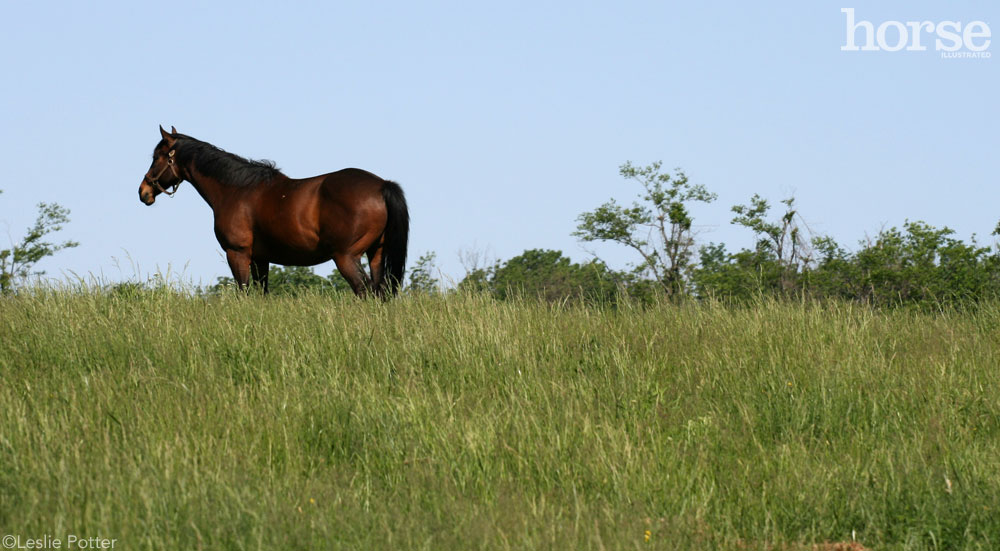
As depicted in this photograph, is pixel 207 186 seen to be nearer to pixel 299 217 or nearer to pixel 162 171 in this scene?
pixel 162 171

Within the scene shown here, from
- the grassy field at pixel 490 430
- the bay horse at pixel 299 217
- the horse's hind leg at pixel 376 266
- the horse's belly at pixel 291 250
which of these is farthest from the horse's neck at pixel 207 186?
the grassy field at pixel 490 430

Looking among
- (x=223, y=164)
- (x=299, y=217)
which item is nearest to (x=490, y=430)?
(x=299, y=217)

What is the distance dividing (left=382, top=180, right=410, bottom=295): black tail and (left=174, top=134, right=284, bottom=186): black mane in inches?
74.9

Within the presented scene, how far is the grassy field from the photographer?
4.13 m

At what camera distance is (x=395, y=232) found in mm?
11727

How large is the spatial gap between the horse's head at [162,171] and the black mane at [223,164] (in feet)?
0.38

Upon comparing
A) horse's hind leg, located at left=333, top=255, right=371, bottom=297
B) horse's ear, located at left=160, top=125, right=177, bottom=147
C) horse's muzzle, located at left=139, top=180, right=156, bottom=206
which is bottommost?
horse's hind leg, located at left=333, top=255, right=371, bottom=297

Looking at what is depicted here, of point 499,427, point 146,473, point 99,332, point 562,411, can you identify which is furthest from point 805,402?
point 99,332

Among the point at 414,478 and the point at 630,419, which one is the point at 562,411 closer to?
the point at 630,419

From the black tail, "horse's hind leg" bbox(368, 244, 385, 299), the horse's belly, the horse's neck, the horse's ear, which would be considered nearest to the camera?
the black tail

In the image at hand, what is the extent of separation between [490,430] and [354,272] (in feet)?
22.8

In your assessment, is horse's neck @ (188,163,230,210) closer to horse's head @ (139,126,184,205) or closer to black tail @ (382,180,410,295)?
horse's head @ (139,126,184,205)

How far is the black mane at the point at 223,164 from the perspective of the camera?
12500 millimetres

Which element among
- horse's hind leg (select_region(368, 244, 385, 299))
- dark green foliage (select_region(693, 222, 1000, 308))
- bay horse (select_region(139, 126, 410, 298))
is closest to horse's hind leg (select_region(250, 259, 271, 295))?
bay horse (select_region(139, 126, 410, 298))
